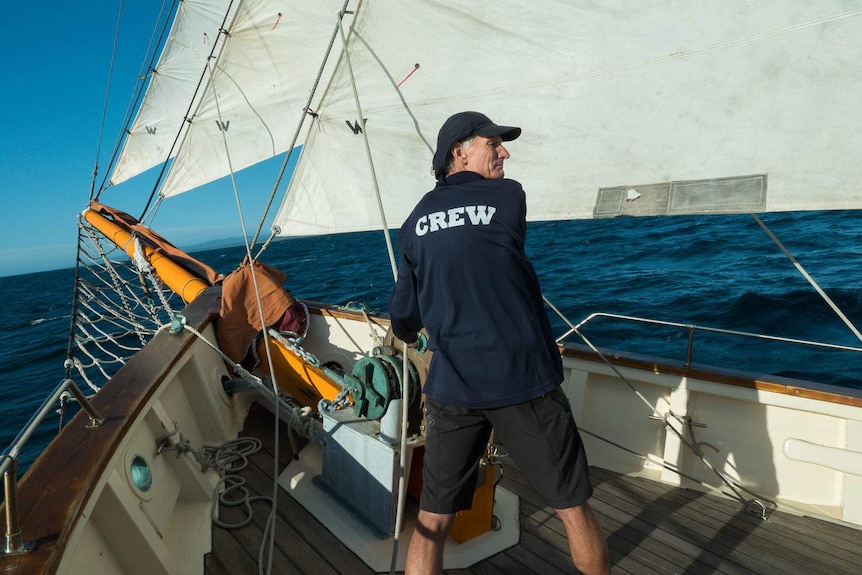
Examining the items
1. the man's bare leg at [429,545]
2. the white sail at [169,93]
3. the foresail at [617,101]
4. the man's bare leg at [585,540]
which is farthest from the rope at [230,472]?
the white sail at [169,93]

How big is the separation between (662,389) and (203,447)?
3.06 meters

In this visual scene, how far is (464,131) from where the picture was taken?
1.70 meters

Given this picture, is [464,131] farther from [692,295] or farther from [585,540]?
[692,295]

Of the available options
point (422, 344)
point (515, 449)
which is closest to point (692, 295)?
point (422, 344)

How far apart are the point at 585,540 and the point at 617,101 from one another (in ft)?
5.99

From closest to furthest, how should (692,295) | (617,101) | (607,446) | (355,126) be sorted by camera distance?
(617,101) < (355,126) < (607,446) < (692,295)

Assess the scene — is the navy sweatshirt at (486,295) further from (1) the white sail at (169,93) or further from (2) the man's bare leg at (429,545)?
(1) the white sail at (169,93)

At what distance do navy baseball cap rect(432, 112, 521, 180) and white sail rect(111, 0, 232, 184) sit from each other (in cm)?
781

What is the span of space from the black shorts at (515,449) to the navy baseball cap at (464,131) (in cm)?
89

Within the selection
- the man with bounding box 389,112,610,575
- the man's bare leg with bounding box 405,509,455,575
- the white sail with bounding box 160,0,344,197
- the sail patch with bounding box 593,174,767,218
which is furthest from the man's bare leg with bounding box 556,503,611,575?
the white sail with bounding box 160,0,344,197

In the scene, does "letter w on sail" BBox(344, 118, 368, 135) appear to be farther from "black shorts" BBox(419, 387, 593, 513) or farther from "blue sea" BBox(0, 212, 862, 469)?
"blue sea" BBox(0, 212, 862, 469)

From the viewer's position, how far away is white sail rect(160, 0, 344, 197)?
3.77m

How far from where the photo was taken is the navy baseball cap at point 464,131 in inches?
66.0

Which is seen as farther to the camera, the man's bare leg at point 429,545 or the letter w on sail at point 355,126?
the letter w on sail at point 355,126
